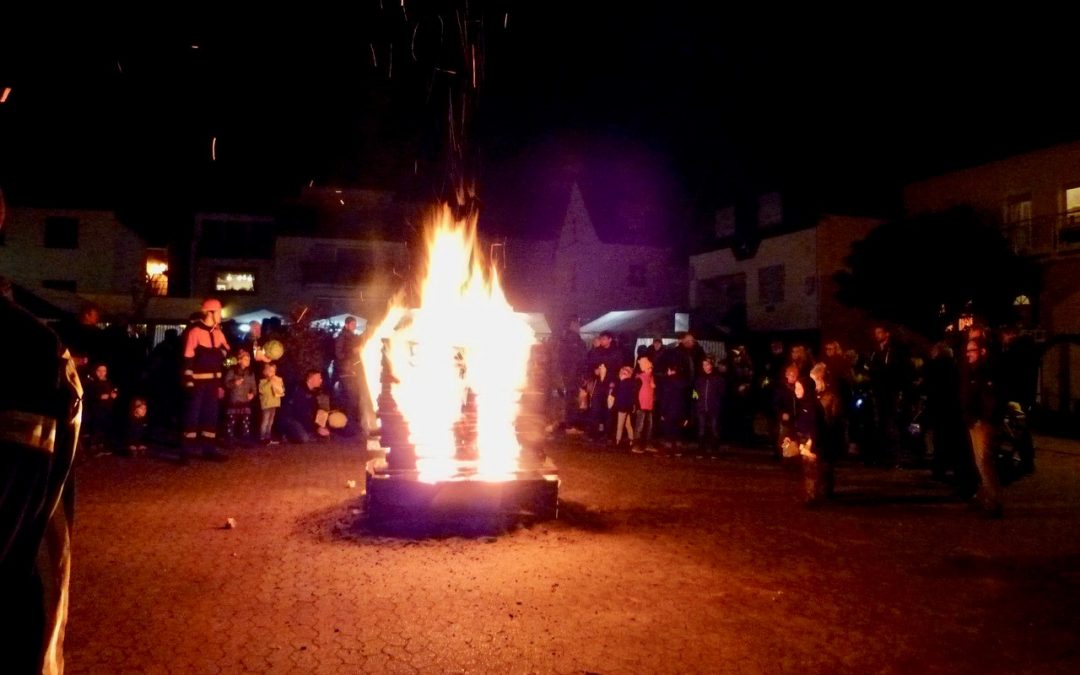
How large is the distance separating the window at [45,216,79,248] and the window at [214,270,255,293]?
6.55 m

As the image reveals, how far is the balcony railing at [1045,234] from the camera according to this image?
22125mm

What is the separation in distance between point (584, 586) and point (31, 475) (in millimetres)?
4768

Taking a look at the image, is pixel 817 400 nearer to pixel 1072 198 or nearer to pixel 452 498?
pixel 452 498

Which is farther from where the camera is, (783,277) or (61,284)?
(61,284)

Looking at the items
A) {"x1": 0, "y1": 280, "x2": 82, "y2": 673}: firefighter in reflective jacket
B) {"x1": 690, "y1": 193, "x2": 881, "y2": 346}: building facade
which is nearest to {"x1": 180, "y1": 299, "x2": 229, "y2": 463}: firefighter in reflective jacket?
{"x1": 0, "y1": 280, "x2": 82, "y2": 673}: firefighter in reflective jacket

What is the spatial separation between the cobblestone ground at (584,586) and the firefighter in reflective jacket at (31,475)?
2.87 metres

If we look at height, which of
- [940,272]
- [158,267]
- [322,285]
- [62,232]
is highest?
[62,232]

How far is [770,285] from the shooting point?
31172mm

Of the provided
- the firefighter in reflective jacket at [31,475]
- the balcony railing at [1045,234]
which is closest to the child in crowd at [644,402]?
the firefighter in reflective jacket at [31,475]

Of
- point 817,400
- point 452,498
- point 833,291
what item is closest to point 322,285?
point 833,291

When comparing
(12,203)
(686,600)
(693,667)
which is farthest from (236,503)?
(12,203)

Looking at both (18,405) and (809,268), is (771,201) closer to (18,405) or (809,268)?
(809,268)

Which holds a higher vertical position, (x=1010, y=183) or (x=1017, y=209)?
(x=1010, y=183)

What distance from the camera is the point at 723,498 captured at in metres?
9.21
